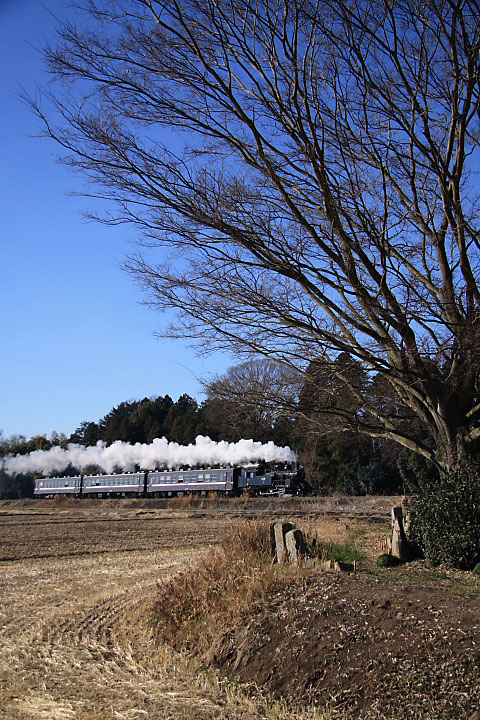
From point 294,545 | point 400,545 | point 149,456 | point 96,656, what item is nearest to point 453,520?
point 400,545

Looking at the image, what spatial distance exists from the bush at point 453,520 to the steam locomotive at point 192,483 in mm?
31679

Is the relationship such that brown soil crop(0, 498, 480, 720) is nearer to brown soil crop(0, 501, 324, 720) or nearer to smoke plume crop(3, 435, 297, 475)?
brown soil crop(0, 501, 324, 720)

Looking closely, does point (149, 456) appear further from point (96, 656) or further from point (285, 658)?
point (285, 658)

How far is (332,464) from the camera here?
42062mm

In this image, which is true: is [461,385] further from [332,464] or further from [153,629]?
[332,464]

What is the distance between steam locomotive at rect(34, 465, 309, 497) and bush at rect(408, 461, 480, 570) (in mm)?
31679

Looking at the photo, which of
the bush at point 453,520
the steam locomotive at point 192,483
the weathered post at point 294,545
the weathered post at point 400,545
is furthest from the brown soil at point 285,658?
the steam locomotive at point 192,483

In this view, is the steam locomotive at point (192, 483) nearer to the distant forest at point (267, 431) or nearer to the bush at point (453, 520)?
the distant forest at point (267, 431)

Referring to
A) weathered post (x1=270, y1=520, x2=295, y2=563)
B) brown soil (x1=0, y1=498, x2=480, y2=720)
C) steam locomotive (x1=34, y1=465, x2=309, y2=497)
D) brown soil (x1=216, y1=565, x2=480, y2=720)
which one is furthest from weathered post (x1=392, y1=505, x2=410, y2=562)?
steam locomotive (x1=34, y1=465, x2=309, y2=497)

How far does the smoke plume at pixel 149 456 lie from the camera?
44.8m

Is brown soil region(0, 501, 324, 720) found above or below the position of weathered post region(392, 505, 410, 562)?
below

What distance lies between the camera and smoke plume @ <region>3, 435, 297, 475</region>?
44750 mm

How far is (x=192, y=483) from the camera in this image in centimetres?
4578

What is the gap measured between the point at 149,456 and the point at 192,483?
43.7ft
